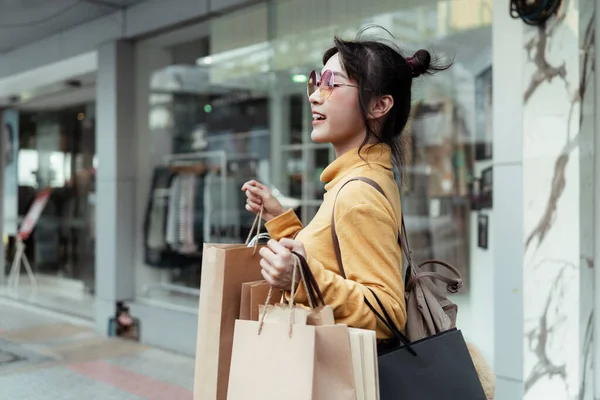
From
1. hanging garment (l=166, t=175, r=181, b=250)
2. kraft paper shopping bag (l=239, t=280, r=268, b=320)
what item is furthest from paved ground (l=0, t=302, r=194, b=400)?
kraft paper shopping bag (l=239, t=280, r=268, b=320)

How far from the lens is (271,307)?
1.59 m

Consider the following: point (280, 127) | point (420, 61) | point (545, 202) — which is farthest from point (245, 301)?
point (280, 127)

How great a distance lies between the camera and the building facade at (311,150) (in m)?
4.01

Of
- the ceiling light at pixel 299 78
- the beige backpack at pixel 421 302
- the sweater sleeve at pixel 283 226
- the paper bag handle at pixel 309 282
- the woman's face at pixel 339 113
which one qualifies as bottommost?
the beige backpack at pixel 421 302

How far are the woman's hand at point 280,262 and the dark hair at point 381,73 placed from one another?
1.47 feet

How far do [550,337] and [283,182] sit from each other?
3.29 metres

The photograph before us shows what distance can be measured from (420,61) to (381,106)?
0.64 ft

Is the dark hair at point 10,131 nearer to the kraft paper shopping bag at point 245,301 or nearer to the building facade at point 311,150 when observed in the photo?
the building facade at point 311,150

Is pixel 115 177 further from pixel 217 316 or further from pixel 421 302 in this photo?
pixel 421 302

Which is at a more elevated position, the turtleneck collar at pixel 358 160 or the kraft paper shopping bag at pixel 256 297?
the turtleneck collar at pixel 358 160

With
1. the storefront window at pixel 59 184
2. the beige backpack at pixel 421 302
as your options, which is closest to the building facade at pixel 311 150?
the storefront window at pixel 59 184

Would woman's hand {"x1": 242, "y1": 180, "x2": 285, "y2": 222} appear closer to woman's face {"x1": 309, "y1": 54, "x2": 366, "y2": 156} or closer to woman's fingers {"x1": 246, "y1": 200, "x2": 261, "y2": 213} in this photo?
woman's fingers {"x1": 246, "y1": 200, "x2": 261, "y2": 213}

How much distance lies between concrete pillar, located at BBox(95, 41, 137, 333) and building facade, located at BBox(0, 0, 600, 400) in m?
0.02

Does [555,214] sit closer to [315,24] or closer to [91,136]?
[315,24]
